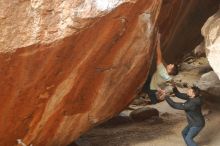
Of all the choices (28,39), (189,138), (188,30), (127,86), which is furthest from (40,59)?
(188,30)

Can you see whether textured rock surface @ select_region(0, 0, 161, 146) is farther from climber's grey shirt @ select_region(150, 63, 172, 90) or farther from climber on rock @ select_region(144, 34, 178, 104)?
climber's grey shirt @ select_region(150, 63, 172, 90)

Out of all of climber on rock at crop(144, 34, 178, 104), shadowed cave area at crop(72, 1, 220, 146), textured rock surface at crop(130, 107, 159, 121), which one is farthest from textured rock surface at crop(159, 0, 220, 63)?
textured rock surface at crop(130, 107, 159, 121)

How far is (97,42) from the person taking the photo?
756 centimetres

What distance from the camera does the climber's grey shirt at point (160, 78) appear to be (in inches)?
351

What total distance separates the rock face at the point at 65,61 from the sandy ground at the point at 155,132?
1204 mm

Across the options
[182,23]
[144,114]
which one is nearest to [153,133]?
[144,114]

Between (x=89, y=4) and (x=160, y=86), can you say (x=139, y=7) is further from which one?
(x=160, y=86)

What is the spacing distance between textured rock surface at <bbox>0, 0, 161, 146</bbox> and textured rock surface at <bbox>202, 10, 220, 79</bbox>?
132 cm

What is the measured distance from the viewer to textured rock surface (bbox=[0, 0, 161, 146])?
22.6 feet

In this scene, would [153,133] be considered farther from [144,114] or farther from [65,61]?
[65,61]

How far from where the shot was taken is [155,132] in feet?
34.7

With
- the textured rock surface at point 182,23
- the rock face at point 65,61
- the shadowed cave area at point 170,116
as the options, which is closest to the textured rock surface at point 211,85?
the shadowed cave area at point 170,116

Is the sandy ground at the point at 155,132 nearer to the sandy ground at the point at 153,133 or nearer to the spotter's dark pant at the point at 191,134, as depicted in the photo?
the sandy ground at the point at 153,133

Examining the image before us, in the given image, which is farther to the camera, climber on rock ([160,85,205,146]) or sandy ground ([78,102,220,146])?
sandy ground ([78,102,220,146])
